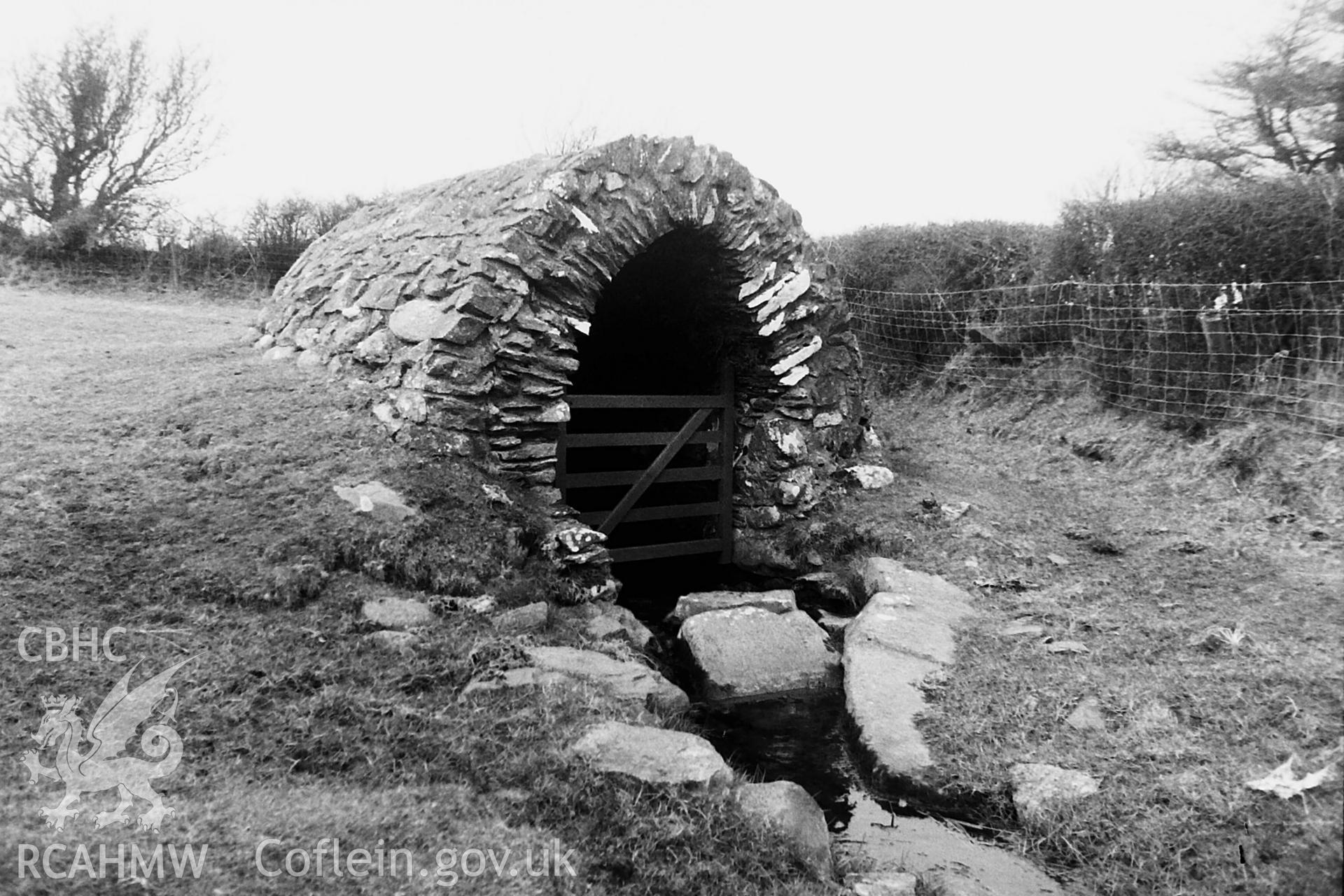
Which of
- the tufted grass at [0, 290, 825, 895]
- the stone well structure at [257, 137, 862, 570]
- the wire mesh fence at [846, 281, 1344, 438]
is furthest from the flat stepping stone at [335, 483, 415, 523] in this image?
the wire mesh fence at [846, 281, 1344, 438]

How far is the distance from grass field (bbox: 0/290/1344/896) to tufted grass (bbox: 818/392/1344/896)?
20mm

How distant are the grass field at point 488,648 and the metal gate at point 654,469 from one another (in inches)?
39.7

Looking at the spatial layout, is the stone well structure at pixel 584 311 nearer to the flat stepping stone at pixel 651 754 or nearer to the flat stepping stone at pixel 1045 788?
the flat stepping stone at pixel 651 754

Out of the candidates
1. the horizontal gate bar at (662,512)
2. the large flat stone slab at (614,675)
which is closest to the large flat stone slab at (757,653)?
the large flat stone slab at (614,675)

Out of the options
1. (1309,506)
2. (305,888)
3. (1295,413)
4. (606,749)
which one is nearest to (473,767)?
(606,749)

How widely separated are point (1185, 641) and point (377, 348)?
17.8 feet

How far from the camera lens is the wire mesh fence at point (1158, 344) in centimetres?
715

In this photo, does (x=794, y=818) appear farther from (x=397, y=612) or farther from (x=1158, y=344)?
(x=1158, y=344)

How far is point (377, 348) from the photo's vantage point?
21.6ft

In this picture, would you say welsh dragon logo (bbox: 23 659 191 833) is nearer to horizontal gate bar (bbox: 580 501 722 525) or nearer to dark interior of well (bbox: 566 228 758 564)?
horizontal gate bar (bbox: 580 501 722 525)

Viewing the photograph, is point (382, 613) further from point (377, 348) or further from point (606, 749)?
point (377, 348)

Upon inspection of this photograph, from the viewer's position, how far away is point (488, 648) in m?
4.41

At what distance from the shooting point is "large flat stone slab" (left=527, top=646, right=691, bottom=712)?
4.41m

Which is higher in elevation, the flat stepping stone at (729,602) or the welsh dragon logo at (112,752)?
the welsh dragon logo at (112,752)
